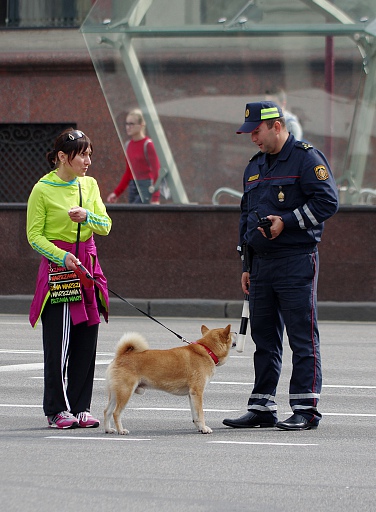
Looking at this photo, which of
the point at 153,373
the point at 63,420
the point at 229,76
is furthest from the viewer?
the point at 229,76

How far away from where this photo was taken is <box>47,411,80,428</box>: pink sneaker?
25.6ft

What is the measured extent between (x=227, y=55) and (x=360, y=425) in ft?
37.6

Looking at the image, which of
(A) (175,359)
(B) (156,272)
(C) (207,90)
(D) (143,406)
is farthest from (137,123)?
(A) (175,359)

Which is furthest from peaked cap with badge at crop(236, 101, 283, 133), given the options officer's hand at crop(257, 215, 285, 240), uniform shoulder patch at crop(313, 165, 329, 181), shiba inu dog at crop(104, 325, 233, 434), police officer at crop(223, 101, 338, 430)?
shiba inu dog at crop(104, 325, 233, 434)

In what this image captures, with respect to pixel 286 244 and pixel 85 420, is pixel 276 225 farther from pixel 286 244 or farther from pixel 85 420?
pixel 85 420

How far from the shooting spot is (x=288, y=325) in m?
7.90

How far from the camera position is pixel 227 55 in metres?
18.9

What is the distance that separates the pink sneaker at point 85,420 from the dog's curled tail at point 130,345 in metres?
0.56

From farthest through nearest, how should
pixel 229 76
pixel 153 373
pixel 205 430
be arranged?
pixel 229 76 → pixel 205 430 → pixel 153 373

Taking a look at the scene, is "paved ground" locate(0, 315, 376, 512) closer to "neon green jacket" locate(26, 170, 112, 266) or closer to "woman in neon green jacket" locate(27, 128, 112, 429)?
"woman in neon green jacket" locate(27, 128, 112, 429)

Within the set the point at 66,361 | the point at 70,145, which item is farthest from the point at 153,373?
the point at 70,145

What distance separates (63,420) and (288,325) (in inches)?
58.7

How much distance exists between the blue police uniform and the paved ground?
36cm

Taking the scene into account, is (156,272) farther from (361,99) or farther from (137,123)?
(361,99)
